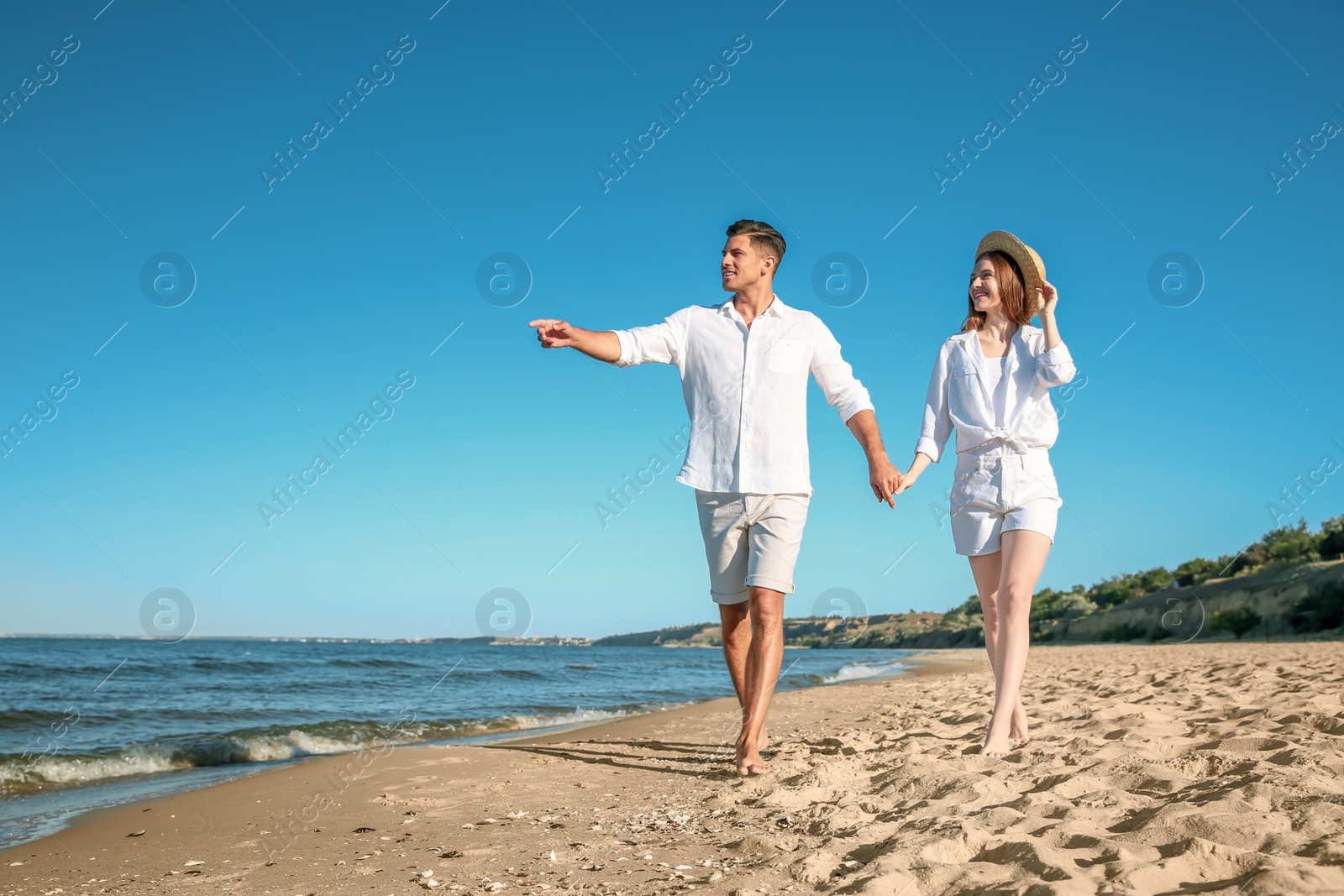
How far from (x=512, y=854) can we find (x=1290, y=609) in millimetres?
27770

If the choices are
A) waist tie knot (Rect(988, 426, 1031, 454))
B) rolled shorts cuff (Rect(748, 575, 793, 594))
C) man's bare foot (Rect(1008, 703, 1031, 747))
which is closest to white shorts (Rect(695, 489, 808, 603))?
rolled shorts cuff (Rect(748, 575, 793, 594))

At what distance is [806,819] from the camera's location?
2.89m

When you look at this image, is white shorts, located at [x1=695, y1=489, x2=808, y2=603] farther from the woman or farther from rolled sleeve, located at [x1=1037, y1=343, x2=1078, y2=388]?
rolled sleeve, located at [x1=1037, y1=343, x2=1078, y2=388]

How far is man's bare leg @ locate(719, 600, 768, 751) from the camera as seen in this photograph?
14.3ft

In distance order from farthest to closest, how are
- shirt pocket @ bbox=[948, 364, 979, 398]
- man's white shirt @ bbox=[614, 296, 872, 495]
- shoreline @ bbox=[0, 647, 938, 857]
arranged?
shoreline @ bbox=[0, 647, 938, 857]
man's white shirt @ bbox=[614, 296, 872, 495]
shirt pocket @ bbox=[948, 364, 979, 398]

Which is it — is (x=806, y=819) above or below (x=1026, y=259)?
below

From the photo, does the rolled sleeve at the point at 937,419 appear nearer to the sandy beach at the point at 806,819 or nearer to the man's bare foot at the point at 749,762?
the sandy beach at the point at 806,819

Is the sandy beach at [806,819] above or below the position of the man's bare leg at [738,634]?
below

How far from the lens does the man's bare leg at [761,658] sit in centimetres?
399

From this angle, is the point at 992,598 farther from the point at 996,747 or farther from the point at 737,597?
the point at 737,597

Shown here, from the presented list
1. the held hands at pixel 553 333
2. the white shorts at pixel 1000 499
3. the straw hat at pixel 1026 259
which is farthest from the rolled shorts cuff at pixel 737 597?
the straw hat at pixel 1026 259

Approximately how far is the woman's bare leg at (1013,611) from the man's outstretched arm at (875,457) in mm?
593

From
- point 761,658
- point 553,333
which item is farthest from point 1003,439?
point 553,333

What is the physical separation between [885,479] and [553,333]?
5.66 ft
